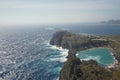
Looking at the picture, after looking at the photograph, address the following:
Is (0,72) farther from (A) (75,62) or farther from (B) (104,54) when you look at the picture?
(B) (104,54)

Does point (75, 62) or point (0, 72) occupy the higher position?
point (75, 62)

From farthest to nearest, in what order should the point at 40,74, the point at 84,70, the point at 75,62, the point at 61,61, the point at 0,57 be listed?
the point at 0,57, the point at 61,61, the point at 40,74, the point at 75,62, the point at 84,70

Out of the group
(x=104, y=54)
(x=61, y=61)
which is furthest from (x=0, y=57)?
(x=104, y=54)

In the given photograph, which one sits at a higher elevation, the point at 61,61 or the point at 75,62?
the point at 75,62

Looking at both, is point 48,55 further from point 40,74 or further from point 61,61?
point 40,74

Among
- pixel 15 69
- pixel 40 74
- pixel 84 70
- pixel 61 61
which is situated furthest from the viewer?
pixel 61 61

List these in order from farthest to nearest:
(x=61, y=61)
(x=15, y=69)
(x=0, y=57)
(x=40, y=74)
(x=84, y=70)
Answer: (x=0, y=57) < (x=61, y=61) < (x=15, y=69) < (x=40, y=74) < (x=84, y=70)

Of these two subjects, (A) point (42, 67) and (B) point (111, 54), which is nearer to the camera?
(A) point (42, 67)

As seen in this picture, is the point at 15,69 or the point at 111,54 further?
the point at 111,54

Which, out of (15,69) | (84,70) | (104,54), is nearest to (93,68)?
(84,70)
